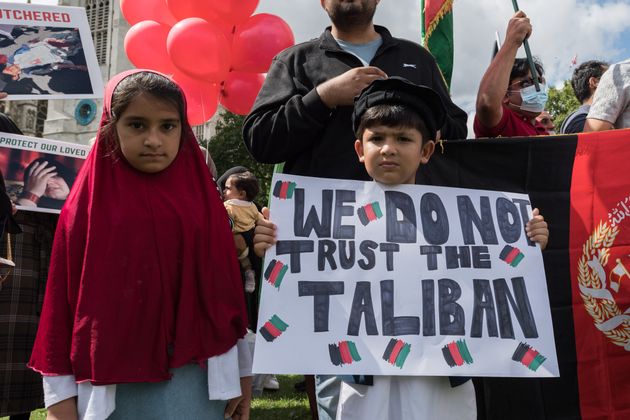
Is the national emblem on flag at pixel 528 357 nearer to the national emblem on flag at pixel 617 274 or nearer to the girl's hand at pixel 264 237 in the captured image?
the national emblem on flag at pixel 617 274

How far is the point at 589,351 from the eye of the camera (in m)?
2.66

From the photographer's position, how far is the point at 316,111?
89.4 inches

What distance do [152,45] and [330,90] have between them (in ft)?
13.8

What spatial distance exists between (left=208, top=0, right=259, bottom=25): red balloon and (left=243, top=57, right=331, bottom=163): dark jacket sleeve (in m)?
3.24

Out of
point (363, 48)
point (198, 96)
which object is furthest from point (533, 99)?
point (198, 96)

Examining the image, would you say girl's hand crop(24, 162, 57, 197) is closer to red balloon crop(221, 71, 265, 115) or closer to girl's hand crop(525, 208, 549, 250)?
girl's hand crop(525, 208, 549, 250)

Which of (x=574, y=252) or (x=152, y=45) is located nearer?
(x=574, y=252)

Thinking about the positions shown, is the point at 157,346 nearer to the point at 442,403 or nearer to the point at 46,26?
the point at 442,403

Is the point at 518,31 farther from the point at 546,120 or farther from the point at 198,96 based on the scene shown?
the point at 198,96

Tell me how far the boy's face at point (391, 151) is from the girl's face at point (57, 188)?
1.94 metres

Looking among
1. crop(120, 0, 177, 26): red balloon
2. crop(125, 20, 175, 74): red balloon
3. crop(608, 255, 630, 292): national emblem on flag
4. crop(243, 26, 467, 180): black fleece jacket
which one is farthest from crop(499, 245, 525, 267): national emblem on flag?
crop(120, 0, 177, 26): red balloon

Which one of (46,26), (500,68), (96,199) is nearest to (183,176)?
(96,199)

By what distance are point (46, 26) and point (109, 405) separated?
2809mm

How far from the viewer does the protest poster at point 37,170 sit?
3.26 metres
